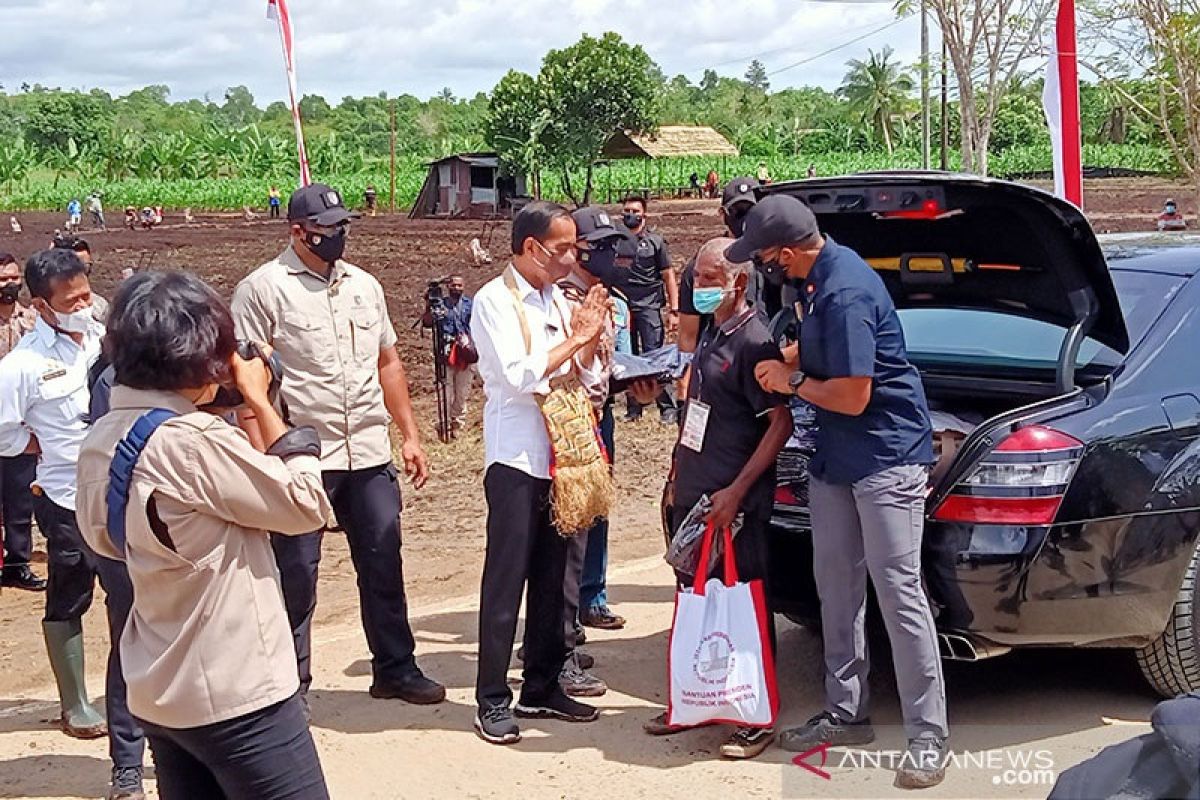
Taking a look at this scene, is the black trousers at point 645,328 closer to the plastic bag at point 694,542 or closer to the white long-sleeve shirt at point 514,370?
the white long-sleeve shirt at point 514,370

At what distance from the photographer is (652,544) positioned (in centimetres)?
791

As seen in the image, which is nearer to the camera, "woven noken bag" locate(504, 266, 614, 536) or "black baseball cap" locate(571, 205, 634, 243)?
"woven noken bag" locate(504, 266, 614, 536)

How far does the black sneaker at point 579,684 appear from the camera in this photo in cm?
548

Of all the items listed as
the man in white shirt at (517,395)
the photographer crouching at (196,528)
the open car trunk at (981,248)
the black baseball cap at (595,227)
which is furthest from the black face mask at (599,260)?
the photographer crouching at (196,528)

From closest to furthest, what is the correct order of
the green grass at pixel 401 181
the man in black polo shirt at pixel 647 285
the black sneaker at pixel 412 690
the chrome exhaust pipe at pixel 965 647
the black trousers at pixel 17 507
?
the chrome exhaust pipe at pixel 965 647, the black sneaker at pixel 412 690, the black trousers at pixel 17 507, the man in black polo shirt at pixel 647 285, the green grass at pixel 401 181

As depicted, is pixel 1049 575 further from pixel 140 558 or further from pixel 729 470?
pixel 140 558

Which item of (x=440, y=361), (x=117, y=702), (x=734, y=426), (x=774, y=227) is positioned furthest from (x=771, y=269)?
(x=440, y=361)

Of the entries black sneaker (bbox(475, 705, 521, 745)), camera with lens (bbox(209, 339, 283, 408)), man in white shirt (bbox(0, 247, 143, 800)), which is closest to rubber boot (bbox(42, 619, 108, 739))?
man in white shirt (bbox(0, 247, 143, 800))

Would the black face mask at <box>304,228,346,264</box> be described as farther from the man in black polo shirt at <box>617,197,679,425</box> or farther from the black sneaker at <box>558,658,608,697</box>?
the man in black polo shirt at <box>617,197,679,425</box>

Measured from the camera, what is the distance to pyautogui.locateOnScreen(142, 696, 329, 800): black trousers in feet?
9.89

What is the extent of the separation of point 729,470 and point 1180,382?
1.65m

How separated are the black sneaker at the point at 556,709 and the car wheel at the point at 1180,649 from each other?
6.81 feet

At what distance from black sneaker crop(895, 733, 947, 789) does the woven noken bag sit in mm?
1429

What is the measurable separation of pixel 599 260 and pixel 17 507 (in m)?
4.16
